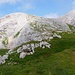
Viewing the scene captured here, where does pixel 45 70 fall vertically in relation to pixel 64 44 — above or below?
below

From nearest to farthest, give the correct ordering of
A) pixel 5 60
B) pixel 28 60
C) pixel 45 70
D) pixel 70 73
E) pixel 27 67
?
pixel 70 73 → pixel 45 70 → pixel 27 67 → pixel 28 60 → pixel 5 60

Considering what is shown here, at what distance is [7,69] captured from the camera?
323 feet

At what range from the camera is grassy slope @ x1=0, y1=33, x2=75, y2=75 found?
8906cm

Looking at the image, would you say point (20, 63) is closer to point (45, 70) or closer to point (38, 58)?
point (38, 58)

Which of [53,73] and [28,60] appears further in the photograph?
[28,60]

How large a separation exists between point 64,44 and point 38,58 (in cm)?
2295

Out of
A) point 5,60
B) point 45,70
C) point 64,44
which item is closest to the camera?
point 45,70

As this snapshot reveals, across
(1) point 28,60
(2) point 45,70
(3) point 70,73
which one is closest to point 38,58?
(1) point 28,60

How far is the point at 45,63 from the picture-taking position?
98.6 metres

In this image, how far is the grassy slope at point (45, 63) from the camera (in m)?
89.1

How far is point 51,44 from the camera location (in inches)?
5108

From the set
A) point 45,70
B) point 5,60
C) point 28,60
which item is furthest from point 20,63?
point 45,70

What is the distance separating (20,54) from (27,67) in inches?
1005

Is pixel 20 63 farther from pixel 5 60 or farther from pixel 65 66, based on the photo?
pixel 65 66
